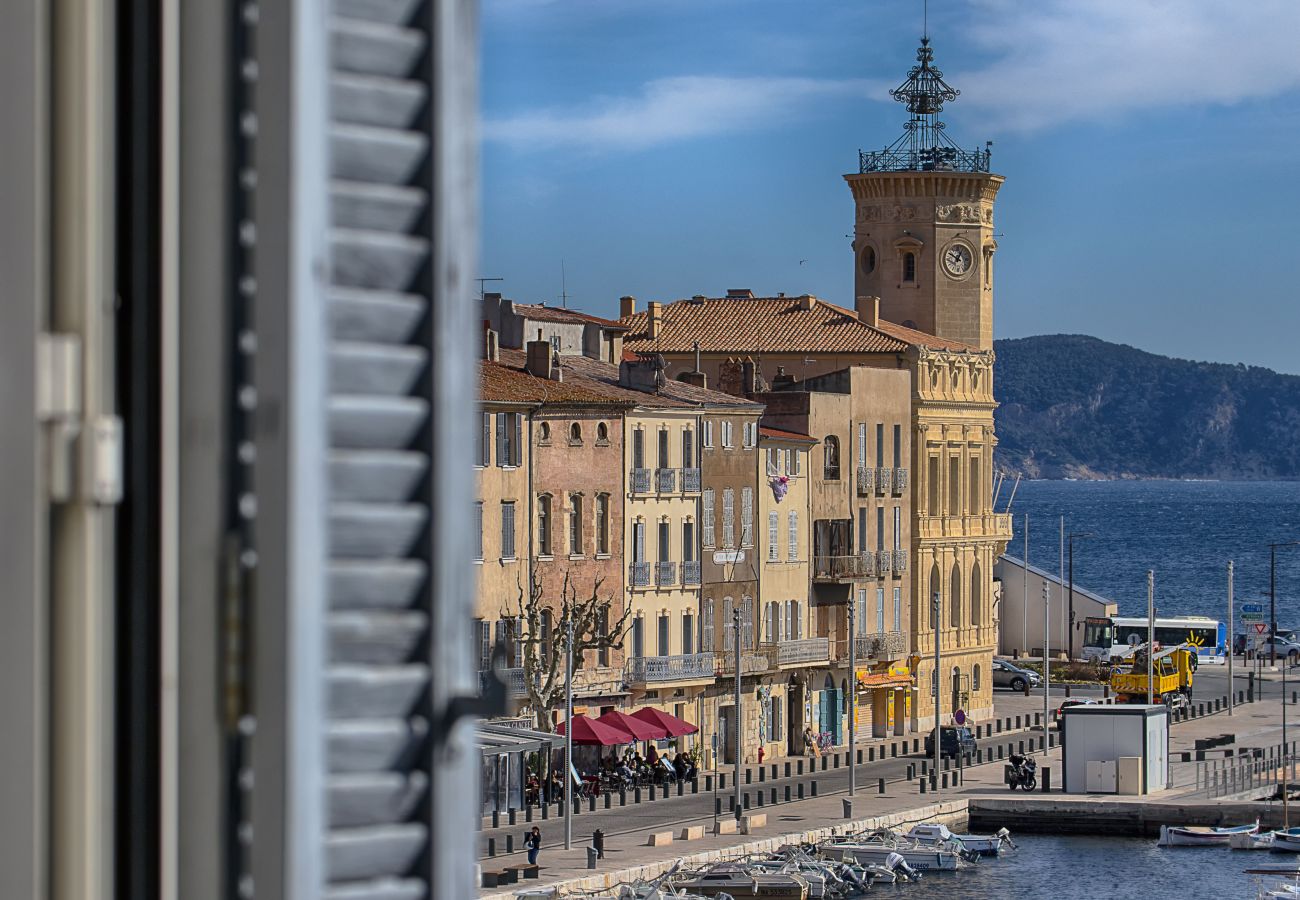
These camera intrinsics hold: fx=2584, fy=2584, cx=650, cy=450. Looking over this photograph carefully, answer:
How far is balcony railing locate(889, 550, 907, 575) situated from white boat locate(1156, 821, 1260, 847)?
15625 millimetres

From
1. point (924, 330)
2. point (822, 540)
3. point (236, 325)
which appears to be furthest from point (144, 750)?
point (924, 330)

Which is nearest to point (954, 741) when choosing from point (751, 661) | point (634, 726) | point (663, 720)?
A: point (751, 661)

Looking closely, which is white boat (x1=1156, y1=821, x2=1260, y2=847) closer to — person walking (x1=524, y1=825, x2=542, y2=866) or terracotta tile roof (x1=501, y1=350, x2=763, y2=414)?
terracotta tile roof (x1=501, y1=350, x2=763, y2=414)

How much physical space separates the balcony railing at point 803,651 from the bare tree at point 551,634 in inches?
311

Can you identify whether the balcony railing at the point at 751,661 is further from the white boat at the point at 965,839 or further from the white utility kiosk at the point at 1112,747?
the white boat at the point at 965,839

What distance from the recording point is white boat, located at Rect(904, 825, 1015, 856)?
53.5 m

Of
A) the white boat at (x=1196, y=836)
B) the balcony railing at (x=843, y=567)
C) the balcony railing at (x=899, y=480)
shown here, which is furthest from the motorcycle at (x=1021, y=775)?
the balcony railing at (x=899, y=480)

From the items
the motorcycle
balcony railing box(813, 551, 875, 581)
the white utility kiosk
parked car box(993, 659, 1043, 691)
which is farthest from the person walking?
parked car box(993, 659, 1043, 691)

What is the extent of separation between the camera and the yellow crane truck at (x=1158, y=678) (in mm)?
81750

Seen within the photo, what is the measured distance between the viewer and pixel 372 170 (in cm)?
375

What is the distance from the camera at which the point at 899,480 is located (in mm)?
71812
